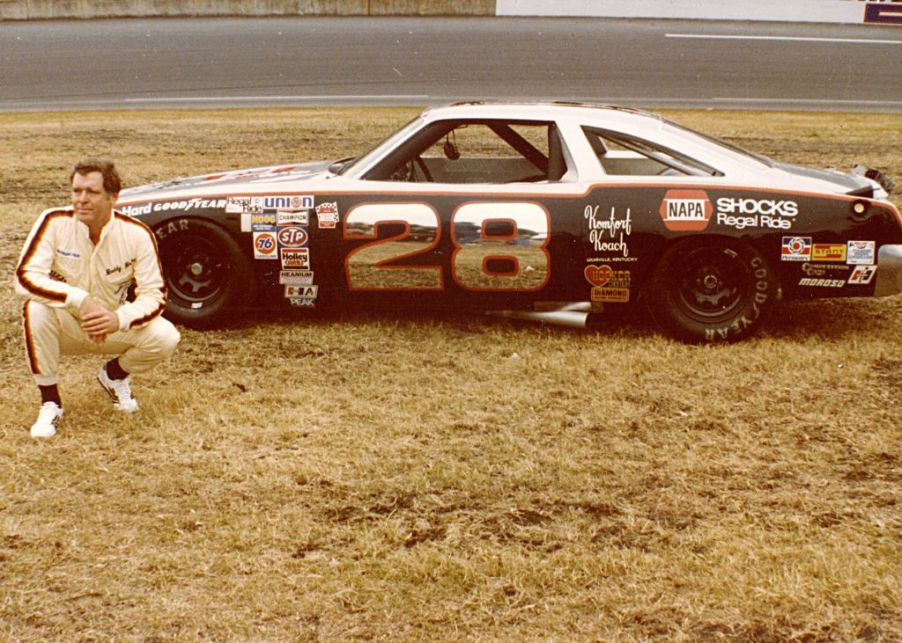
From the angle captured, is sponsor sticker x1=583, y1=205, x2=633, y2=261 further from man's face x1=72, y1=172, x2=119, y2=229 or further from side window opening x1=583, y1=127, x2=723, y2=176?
man's face x1=72, y1=172, x2=119, y2=229

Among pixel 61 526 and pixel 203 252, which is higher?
pixel 203 252

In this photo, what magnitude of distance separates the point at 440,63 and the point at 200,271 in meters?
14.5

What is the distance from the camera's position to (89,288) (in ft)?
15.5

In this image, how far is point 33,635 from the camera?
3.27 meters

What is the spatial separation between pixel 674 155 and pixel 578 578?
2996 mm

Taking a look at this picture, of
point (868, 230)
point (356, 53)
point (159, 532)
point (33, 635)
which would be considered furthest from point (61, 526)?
point (356, 53)

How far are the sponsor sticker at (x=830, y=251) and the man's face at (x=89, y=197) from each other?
3.60 meters

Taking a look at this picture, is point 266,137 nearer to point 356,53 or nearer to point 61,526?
point 356,53

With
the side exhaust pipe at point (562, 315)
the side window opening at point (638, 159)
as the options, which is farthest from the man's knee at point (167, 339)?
the side window opening at point (638, 159)

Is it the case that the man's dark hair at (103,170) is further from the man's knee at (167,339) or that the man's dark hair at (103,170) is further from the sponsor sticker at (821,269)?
the sponsor sticker at (821,269)

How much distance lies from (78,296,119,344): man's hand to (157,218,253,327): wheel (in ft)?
4.86

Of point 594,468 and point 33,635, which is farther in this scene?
point 594,468

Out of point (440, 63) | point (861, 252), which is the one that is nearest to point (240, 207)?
point (861, 252)

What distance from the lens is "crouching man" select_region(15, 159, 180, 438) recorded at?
451cm
